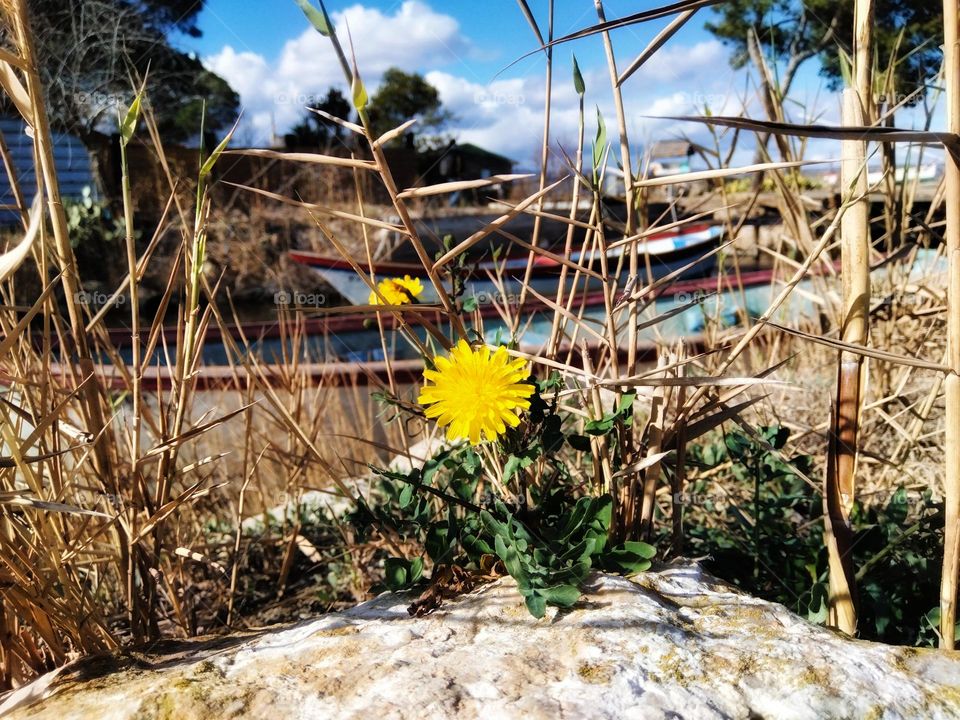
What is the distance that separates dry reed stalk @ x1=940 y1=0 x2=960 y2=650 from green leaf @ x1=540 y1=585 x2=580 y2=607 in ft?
1.19

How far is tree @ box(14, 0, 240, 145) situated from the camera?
31.1 feet

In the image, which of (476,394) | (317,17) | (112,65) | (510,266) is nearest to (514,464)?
(476,394)

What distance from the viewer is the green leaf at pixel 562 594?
0.78m

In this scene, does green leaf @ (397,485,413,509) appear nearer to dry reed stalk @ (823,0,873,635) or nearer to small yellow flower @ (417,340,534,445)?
small yellow flower @ (417,340,534,445)

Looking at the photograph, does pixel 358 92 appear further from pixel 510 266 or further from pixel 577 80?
pixel 510 266

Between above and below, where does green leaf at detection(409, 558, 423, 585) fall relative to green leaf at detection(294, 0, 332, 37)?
below

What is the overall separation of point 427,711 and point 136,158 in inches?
581

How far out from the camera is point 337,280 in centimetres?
779

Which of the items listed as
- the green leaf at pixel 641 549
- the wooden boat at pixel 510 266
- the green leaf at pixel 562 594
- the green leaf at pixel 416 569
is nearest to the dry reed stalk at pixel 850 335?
the green leaf at pixel 641 549

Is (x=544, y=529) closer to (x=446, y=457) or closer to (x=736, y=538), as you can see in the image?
(x=446, y=457)

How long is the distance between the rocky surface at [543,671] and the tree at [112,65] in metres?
6.64

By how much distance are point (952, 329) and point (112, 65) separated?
10831 mm

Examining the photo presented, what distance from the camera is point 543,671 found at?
2.29 feet

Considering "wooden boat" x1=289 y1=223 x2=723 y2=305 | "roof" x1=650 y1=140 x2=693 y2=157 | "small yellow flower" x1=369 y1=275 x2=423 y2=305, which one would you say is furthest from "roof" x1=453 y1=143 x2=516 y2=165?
"small yellow flower" x1=369 y1=275 x2=423 y2=305
